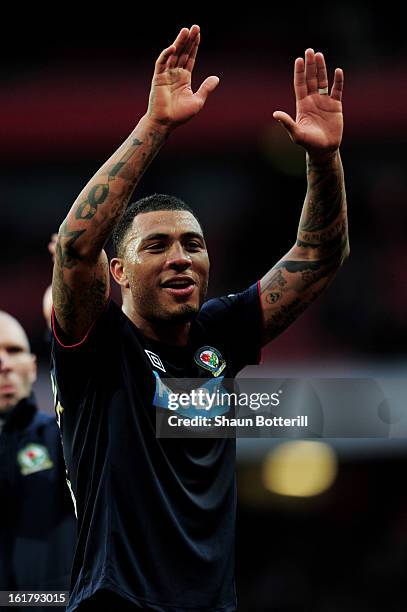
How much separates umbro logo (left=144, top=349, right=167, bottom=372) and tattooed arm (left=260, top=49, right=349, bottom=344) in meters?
0.43

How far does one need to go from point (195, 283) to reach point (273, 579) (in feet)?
14.2

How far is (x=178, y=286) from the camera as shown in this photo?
2.34 m

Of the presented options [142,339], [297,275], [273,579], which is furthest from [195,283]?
[273,579]

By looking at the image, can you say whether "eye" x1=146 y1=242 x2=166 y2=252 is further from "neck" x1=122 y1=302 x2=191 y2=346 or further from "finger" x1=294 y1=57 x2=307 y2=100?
"finger" x1=294 y1=57 x2=307 y2=100

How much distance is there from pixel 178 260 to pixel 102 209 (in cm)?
32

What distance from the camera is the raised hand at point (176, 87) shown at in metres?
2.15

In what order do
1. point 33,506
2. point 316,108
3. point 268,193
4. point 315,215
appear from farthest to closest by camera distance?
point 268,193
point 33,506
point 315,215
point 316,108

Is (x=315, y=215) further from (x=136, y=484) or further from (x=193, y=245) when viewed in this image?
(x=136, y=484)

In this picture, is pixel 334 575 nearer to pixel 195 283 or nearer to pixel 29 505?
pixel 29 505

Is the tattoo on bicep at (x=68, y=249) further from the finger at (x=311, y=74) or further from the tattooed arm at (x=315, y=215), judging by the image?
the finger at (x=311, y=74)

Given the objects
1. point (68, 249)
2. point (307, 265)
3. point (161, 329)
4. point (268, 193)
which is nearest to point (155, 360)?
point (161, 329)

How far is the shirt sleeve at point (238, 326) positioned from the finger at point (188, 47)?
0.72 metres

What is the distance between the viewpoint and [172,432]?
2168mm

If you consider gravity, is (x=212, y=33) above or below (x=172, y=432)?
above
